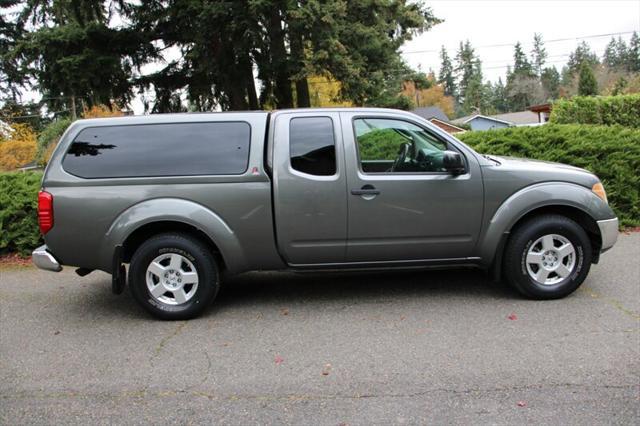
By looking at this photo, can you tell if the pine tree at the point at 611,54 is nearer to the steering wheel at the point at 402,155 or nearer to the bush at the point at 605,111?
the bush at the point at 605,111

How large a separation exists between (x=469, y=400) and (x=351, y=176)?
2246 mm

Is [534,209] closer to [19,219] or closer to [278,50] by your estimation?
[19,219]

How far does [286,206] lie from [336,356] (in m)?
1.45

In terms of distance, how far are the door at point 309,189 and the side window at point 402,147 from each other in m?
0.29

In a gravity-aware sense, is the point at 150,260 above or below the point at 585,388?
above

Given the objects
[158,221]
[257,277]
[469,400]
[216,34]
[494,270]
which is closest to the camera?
[469,400]

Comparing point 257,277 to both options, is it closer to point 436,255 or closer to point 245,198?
point 245,198

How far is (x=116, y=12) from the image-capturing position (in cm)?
1622

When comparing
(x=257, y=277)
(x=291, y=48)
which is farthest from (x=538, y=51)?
(x=257, y=277)

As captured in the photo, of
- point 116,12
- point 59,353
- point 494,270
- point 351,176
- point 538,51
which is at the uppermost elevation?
point 538,51

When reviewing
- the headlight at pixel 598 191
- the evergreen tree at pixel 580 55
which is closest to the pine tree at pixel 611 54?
the evergreen tree at pixel 580 55

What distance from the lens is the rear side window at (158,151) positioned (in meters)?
4.77

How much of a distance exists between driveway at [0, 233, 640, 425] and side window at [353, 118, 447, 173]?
4.28 feet

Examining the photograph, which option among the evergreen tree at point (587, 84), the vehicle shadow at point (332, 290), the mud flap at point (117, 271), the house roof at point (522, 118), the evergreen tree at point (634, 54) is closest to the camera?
the mud flap at point (117, 271)
